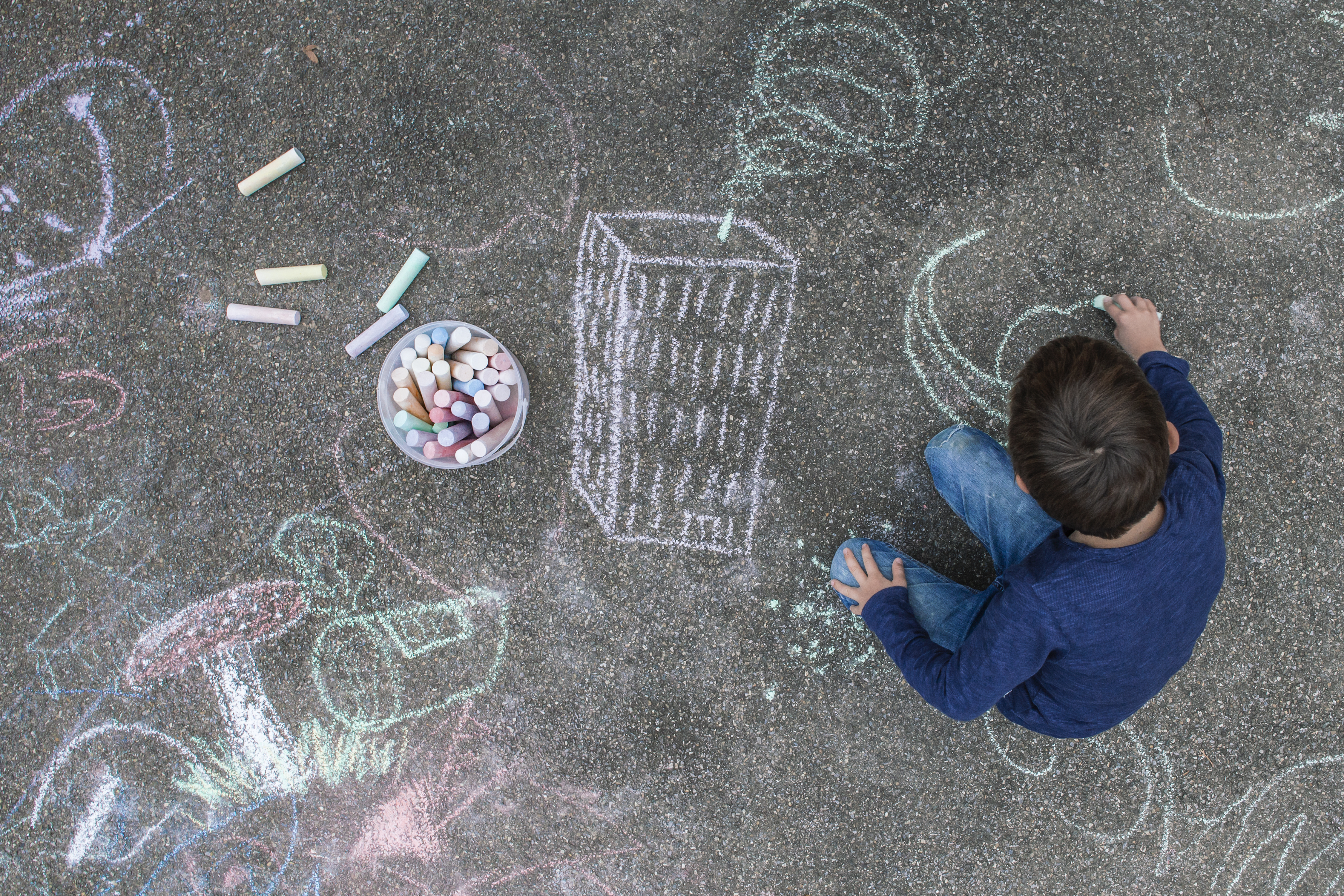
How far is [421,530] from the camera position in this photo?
8.05ft

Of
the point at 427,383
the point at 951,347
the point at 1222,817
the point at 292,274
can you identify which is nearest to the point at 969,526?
the point at 951,347

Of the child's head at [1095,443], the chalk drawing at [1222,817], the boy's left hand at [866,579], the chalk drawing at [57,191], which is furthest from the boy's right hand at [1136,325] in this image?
the chalk drawing at [57,191]

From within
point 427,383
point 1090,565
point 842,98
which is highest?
point 842,98

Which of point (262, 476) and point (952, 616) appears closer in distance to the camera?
point (952, 616)

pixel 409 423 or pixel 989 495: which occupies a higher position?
pixel 409 423

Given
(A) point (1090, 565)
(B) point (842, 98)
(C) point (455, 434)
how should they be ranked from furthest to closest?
(B) point (842, 98), (C) point (455, 434), (A) point (1090, 565)

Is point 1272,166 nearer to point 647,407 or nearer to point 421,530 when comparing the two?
point 647,407

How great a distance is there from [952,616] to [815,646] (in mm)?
477

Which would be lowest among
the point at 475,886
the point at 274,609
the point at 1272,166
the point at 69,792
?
the point at 475,886

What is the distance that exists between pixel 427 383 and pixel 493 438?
0.27 m

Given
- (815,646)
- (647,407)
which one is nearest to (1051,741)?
(815,646)

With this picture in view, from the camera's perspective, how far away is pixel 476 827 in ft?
8.12

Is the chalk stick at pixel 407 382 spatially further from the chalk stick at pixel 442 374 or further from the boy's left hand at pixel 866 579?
the boy's left hand at pixel 866 579

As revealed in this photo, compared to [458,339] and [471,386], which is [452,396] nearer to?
[471,386]
